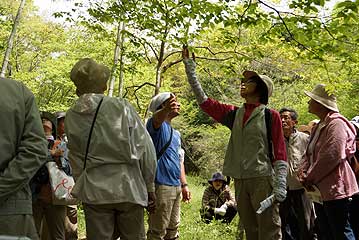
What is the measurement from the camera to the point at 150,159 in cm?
269

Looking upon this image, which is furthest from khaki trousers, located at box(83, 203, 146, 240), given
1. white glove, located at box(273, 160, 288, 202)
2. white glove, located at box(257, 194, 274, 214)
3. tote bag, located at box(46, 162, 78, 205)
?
white glove, located at box(273, 160, 288, 202)

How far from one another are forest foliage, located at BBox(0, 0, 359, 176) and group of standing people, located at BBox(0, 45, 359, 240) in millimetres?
674

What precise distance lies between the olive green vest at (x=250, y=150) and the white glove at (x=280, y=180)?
0.06 meters

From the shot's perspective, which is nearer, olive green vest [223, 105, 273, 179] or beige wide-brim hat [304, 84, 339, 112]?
olive green vest [223, 105, 273, 179]

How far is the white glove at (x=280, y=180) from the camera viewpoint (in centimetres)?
304

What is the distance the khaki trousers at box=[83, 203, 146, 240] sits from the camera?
8.54ft

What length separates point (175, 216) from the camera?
425cm

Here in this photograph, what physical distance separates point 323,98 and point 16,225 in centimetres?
281

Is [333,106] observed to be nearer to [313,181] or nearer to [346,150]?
[346,150]

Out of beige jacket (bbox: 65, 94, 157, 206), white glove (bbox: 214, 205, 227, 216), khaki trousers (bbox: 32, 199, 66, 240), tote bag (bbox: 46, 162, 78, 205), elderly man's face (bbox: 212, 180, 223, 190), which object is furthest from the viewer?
elderly man's face (bbox: 212, 180, 223, 190)

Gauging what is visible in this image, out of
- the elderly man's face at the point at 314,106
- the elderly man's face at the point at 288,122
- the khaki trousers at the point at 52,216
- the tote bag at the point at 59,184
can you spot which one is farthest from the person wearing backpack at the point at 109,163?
the elderly man's face at the point at 288,122

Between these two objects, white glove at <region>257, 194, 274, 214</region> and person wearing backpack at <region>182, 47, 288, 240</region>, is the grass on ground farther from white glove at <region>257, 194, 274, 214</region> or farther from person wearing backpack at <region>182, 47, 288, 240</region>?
white glove at <region>257, 194, 274, 214</region>

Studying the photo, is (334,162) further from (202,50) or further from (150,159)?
(202,50)

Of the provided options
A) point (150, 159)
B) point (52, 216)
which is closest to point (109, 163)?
point (150, 159)
